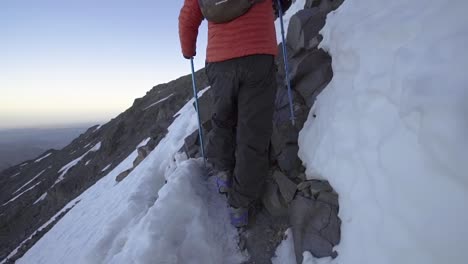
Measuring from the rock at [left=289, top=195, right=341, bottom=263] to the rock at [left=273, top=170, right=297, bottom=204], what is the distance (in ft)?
0.55

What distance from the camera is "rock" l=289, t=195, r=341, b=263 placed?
4.37 metres

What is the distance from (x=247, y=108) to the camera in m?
5.12

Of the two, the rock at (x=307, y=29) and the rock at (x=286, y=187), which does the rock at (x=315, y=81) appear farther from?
the rock at (x=286, y=187)

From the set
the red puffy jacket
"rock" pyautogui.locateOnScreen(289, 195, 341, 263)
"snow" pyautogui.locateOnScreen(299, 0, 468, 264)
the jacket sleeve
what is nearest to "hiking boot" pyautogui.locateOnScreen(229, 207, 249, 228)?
"rock" pyautogui.locateOnScreen(289, 195, 341, 263)

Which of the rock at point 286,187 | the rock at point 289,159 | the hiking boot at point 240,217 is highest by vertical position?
the rock at point 289,159

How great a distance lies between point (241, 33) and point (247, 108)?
3.51ft

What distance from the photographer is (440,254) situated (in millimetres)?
2914

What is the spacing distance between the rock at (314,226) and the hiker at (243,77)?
0.76 m

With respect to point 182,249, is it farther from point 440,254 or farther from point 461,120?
point 461,120

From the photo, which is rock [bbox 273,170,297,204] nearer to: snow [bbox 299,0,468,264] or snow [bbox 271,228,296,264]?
snow [bbox 299,0,468,264]

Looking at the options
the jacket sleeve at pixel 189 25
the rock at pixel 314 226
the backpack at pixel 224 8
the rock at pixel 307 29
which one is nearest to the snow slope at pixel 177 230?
the rock at pixel 314 226

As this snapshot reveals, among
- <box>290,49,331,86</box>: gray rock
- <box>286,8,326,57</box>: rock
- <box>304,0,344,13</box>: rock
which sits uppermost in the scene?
<box>304,0,344,13</box>: rock

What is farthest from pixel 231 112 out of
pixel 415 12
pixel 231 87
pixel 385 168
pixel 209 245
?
pixel 415 12

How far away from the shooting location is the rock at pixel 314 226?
4.37 meters
